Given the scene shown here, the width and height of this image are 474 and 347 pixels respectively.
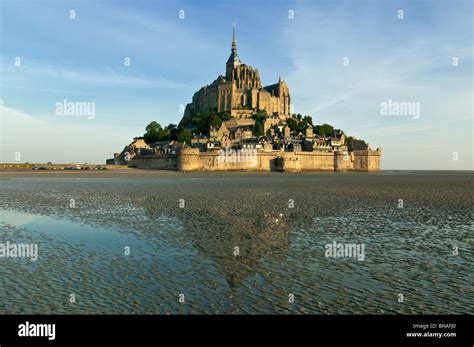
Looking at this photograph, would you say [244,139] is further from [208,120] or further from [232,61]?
[232,61]

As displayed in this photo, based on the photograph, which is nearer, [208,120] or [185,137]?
[185,137]

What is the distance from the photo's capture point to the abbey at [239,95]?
11894 cm

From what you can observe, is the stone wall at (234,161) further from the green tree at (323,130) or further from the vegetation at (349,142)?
the vegetation at (349,142)

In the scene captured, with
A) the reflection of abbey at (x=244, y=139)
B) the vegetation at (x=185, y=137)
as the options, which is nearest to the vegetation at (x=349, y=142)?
the reflection of abbey at (x=244, y=139)

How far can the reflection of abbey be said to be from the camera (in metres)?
95.6

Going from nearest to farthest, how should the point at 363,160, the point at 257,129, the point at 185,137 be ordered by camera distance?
the point at 185,137
the point at 257,129
the point at 363,160

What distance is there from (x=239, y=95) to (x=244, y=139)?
2277cm

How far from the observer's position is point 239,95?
120000 millimetres

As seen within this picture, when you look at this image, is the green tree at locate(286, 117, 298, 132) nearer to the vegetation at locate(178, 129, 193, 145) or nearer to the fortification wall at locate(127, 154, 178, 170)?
the vegetation at locate(178, 129, 193, 145)

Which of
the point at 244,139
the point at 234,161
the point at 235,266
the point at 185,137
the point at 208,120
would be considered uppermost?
the point at 208,120

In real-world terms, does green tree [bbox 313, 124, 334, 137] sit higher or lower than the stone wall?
higher

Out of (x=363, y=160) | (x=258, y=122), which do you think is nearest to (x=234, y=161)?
(x=258, y=122)

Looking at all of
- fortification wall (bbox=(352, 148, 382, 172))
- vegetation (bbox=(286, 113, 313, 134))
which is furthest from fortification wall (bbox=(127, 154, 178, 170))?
fortification wall (bbox=(352, 148, 382, 172))
